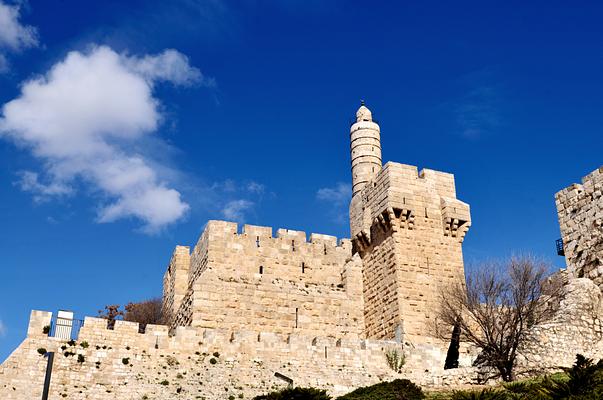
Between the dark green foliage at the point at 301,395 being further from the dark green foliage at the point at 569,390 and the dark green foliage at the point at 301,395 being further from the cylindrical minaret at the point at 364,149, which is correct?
the cylindrical minaret at the point at 364,149

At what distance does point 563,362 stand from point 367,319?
22.0 feet

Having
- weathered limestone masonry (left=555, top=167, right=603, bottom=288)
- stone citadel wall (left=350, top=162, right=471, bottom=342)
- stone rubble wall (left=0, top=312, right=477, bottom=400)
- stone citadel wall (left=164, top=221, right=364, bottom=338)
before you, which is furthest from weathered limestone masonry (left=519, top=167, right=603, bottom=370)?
stone citadel wall (left=164, top=221, right=364, bottom=338)

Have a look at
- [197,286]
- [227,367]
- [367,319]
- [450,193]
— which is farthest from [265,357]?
→ [450,193]

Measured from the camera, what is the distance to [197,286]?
929 inches

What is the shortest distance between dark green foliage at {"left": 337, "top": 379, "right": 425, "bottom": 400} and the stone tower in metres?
5.23

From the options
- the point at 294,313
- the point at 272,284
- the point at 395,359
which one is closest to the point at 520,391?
the point at 395,359

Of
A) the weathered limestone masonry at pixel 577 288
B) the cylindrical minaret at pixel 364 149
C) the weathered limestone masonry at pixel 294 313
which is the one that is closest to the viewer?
the weathered limestone masonry at pixel 294 313

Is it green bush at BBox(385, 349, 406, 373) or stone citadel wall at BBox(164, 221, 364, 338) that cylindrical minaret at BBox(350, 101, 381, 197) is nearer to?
stone citadel wall at BBox(164, 221, 364, 338)

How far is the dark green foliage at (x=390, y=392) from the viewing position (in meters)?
17.0

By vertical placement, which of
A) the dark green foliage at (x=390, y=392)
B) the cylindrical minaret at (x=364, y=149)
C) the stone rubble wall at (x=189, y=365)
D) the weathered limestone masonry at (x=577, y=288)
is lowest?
the dark green foliage at (x=390, y=392)

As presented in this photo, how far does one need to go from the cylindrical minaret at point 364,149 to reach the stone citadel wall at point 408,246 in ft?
8.37

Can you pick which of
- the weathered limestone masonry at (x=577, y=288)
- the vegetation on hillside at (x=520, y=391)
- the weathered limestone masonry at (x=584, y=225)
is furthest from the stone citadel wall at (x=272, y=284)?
the weathered limestone masonry at (x=584, y=225)

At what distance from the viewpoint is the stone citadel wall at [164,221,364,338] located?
933 inches

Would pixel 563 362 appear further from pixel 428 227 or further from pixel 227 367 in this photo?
pixel 227 367
